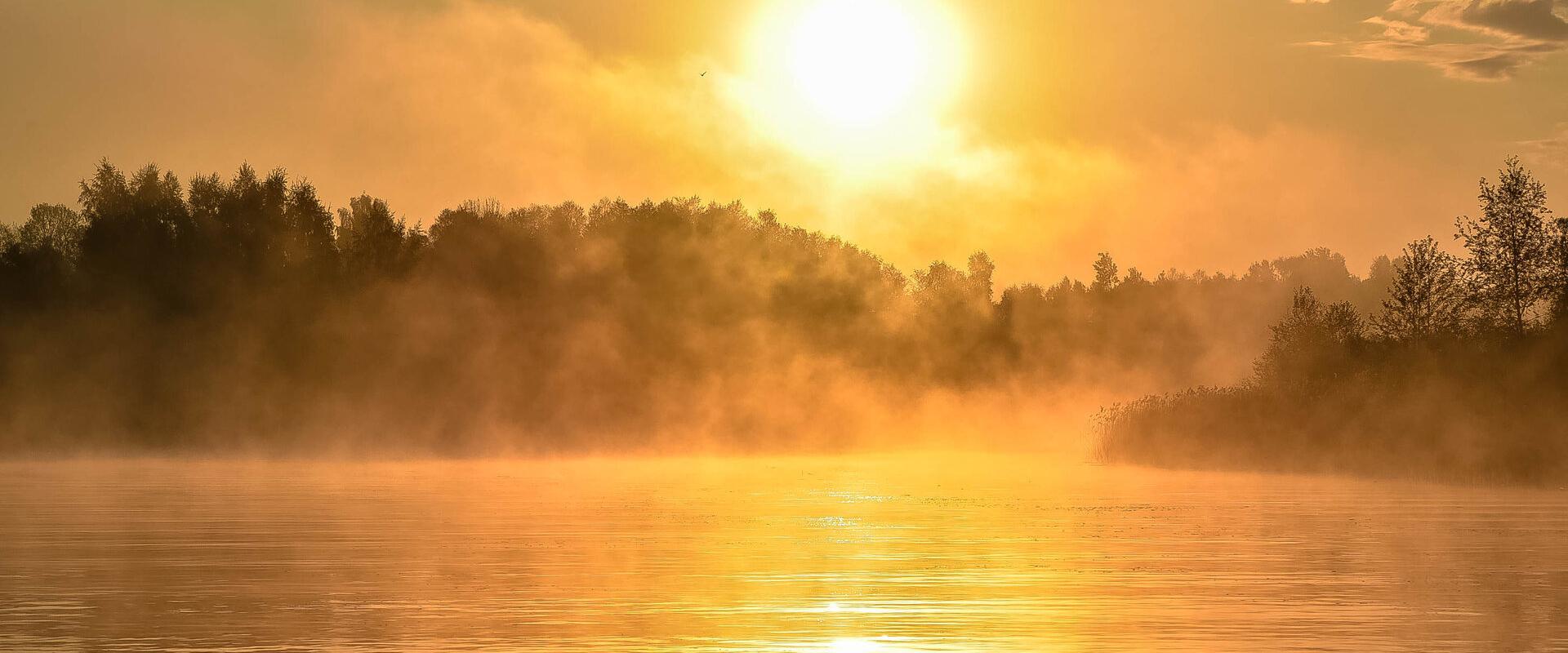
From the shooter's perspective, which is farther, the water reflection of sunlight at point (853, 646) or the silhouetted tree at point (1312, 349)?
the silhouetted tree at point (1312, 349)

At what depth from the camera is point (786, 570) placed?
23.9 meters

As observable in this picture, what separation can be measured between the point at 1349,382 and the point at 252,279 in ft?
177

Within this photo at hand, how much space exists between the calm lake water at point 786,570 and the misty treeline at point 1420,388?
423cm

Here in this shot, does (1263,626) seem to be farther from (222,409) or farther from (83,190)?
(83,190)

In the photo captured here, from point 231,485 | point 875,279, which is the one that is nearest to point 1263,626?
point 231,485

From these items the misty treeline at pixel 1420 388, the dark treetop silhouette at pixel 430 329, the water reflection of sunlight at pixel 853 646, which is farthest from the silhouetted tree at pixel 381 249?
the water reflection of sunlight at pixel 853 646

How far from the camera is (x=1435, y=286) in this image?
59562 mm

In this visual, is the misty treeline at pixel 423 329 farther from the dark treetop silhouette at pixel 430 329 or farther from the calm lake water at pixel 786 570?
the calm lake water at pixel 786 570

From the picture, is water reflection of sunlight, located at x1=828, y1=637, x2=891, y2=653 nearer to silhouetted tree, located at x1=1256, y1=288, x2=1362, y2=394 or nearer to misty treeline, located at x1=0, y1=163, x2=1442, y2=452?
silhouetted tree, located at x1=1256, y1=288, x2=1362, y2=394

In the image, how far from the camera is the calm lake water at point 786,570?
56.3 feet

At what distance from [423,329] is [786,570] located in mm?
68358

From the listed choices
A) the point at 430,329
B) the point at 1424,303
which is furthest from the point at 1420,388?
the point at 430,329

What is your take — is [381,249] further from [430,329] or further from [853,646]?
[853,646]

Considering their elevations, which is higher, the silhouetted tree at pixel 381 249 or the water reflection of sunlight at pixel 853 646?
the silhouetted tree at pixel 381 249
